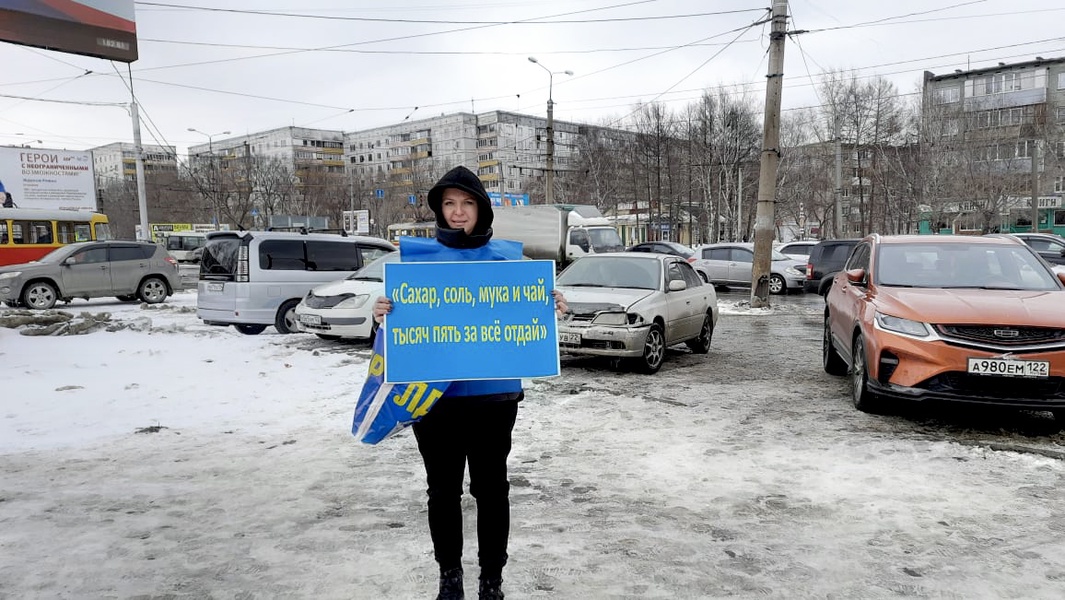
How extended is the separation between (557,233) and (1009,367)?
57.5 feet

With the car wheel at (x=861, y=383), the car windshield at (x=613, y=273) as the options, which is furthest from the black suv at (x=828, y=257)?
the car wheel at (x=861, y=383)

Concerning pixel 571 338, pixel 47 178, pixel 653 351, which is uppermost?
pixel 47 178

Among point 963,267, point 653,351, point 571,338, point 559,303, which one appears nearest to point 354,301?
point 571,338

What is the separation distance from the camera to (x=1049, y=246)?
17641mm

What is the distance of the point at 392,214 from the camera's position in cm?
7356

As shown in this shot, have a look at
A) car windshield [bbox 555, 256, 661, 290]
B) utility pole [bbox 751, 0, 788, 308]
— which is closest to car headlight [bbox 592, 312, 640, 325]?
car windshield [bbox 555, 256, 661, 290]

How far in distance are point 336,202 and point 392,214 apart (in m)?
8.77

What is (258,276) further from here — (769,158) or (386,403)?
(769,158)

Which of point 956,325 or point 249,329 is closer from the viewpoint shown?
point 956,325

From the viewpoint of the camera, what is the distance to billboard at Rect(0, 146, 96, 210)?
31.9m

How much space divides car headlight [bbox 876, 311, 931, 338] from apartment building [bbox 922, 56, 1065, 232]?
133ft

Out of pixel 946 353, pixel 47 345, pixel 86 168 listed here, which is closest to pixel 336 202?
pixel 86 168

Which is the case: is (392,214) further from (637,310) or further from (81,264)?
(637,310)

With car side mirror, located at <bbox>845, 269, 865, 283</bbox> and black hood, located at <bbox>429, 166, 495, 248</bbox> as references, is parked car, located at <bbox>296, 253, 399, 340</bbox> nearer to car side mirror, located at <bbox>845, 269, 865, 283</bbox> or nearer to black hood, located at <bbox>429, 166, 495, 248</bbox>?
car side mirror, located at <bbox>845, 269, 865, 283</bbox>
